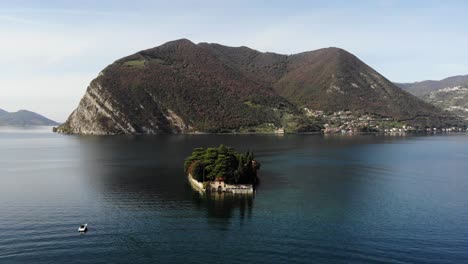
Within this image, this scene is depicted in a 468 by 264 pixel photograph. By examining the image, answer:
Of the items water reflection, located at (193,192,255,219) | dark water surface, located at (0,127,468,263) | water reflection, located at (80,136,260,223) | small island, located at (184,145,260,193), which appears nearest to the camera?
dark water surface, located at (0,127,468,263)

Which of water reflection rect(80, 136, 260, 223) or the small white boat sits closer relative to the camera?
the small white boat

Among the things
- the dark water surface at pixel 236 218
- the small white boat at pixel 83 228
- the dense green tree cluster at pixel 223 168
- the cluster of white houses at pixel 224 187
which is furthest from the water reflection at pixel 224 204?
the small white boat at pixel 83 228

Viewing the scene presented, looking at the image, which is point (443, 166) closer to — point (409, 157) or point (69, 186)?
point (409, 157)

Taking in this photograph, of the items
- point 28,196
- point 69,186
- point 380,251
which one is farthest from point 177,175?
point 380,251

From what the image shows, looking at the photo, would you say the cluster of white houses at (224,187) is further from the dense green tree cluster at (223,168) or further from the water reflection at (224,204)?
the water reflection at (224,204)

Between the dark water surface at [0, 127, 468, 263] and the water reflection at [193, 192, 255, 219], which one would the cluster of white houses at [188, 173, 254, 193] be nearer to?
the water reflection at [193, 192, 255, 219]

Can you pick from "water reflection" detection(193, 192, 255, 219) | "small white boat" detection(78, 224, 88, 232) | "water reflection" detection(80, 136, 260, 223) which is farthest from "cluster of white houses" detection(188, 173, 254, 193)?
"small white boat" detection(78, 224, 88, 232)
